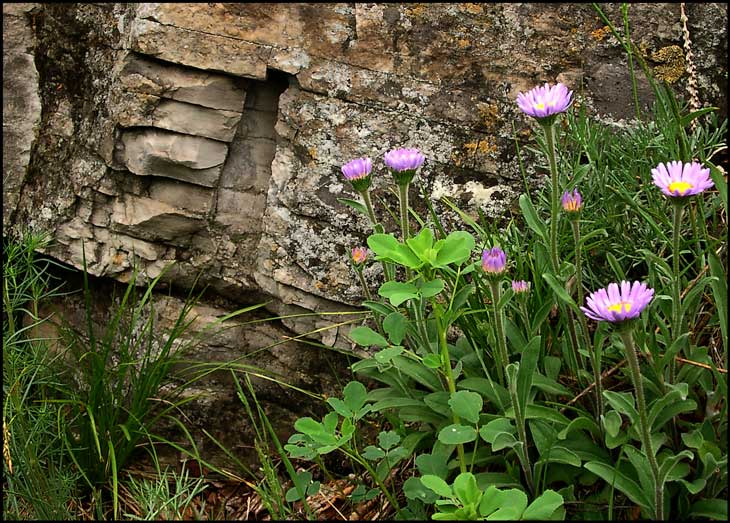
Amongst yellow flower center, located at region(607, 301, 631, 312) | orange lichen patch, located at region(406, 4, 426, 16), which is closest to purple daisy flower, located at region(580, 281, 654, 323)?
yellow flower center, located at region(607, 301, 631, 312)

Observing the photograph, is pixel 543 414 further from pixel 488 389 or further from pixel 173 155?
pixel 173 155

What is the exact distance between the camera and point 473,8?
2498 mm

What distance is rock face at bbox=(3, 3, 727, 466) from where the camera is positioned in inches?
94.7

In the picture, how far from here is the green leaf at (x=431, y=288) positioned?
162 centimetres

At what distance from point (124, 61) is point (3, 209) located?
2.19 feet

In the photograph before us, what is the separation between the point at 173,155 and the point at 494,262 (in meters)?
1.31

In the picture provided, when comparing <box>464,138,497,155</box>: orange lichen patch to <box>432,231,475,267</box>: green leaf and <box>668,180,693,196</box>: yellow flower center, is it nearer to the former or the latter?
<box>432,231,475,267</box>: green leaf

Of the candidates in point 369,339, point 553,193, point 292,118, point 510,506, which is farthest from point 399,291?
point 292,118

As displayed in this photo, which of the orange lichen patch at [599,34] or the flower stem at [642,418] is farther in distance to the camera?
the orange lichen patch at [599,34]

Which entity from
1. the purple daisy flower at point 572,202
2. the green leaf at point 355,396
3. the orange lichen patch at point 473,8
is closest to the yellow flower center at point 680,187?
the purple daisy flower at point 572,202

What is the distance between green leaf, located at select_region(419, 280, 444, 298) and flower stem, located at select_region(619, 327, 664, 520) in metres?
0.41

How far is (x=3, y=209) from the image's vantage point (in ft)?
8.66

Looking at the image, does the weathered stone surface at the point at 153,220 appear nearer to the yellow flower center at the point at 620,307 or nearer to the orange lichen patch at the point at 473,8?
the orange lichen patch at the point at 473,8

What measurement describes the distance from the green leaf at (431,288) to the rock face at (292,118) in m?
0.74
